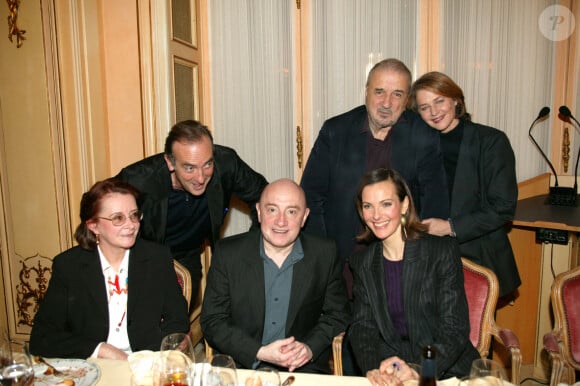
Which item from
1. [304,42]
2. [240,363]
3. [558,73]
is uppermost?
[304,42]

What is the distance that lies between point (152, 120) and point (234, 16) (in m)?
1.19

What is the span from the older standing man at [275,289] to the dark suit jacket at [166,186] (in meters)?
0.58

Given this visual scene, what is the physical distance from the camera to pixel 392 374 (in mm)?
1604

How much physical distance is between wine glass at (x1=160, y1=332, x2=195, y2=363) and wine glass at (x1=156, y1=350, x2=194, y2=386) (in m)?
0.04

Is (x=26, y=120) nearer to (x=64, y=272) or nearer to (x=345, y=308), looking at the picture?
(x=64, y=272)

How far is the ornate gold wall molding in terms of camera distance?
331 centimetres

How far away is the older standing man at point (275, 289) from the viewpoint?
225 cm

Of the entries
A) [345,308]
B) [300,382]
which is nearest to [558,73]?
[345,308]

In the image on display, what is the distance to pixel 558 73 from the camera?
157 inches

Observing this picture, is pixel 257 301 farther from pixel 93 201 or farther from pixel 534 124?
pixel 534 124

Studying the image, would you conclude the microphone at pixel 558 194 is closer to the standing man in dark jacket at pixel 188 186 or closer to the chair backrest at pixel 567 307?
the chair backrest at pixel 567 307

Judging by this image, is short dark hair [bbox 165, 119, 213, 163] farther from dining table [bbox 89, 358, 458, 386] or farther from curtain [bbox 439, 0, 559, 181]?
curtain [bbox 439, 0, 559, 181]

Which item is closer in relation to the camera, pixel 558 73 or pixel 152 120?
pixel 152 120

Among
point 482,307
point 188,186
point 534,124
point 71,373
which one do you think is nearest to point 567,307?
point 482,307
